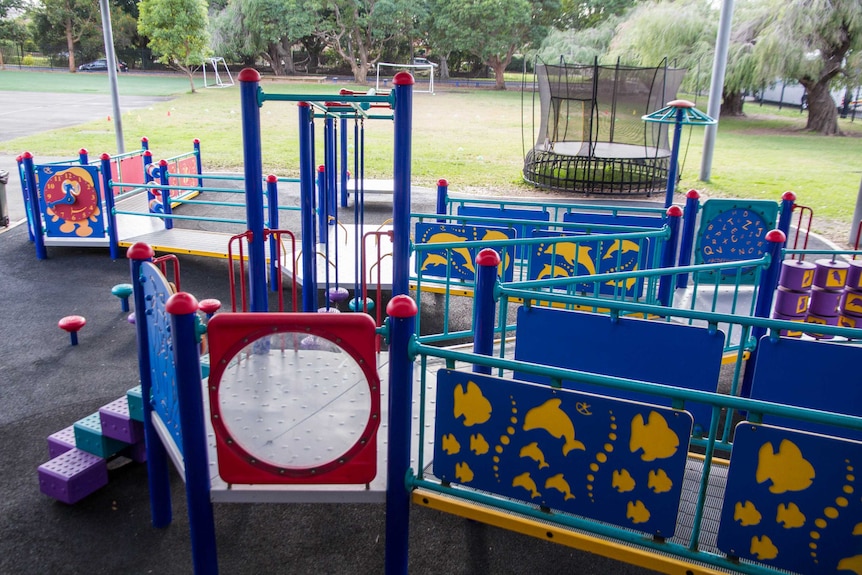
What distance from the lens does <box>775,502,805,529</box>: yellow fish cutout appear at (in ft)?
8.37

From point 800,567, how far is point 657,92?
13.5m

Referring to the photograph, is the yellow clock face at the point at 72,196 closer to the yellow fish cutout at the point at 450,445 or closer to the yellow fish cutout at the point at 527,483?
the yellow fish cutout at the point at 450,445

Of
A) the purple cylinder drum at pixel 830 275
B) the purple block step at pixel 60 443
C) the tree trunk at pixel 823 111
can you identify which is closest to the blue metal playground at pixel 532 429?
the purple block step at pixel 60 443

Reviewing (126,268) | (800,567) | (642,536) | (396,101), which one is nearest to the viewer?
(800,567)

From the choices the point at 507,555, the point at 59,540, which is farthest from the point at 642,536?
the point at 59,540

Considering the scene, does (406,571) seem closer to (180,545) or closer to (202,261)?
(180,545)

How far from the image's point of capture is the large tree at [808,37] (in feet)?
74.1

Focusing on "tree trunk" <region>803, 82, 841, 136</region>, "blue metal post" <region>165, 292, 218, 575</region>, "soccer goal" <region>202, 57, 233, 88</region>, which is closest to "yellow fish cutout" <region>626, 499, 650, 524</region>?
"blue metal post" <region>165, 292, 218, 575</region>

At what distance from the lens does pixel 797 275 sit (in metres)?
6.40

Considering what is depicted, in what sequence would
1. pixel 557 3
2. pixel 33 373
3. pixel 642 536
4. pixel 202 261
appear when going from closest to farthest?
pixel 642 536 < pixel 33 373 < pixel 202 261 < pixel 557 3

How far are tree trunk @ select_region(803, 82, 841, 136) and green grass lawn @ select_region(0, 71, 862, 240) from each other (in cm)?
75

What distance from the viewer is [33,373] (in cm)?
575

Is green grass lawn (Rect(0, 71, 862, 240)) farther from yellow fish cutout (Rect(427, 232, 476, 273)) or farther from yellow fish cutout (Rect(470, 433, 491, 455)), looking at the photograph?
yellow fish cutout (Rect(470, 433, 491, 455))

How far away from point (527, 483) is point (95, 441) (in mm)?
2850
